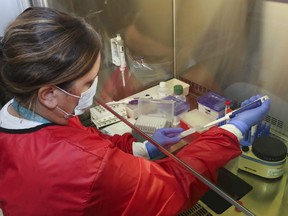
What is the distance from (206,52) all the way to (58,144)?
89 centimetres

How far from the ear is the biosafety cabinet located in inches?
19.8

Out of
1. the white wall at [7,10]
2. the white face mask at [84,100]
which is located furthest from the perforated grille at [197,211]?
the white wall at [7,10]

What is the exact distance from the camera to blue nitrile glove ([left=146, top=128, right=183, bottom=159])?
99 centimetres

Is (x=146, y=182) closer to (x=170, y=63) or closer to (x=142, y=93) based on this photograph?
(x=142, y=93)

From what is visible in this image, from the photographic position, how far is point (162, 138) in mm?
998

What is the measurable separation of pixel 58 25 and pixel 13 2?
764mm

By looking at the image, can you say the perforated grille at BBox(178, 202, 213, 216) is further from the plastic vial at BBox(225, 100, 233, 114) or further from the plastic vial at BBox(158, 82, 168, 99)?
the plastic vial at BBox(158, 82, 168, 99)

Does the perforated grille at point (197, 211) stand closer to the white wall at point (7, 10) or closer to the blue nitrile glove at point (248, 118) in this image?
the blue nitrile glove at point (248, 118)

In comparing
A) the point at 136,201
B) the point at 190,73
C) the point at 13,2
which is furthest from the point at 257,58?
the point at 13,2

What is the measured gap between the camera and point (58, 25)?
2.19 ft

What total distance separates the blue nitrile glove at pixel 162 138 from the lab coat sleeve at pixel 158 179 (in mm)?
90

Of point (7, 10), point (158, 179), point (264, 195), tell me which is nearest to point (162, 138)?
point (158, 179)

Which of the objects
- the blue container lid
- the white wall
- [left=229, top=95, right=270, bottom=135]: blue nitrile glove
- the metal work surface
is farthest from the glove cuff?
the white wall

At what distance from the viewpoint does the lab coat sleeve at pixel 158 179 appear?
2.26 ft
